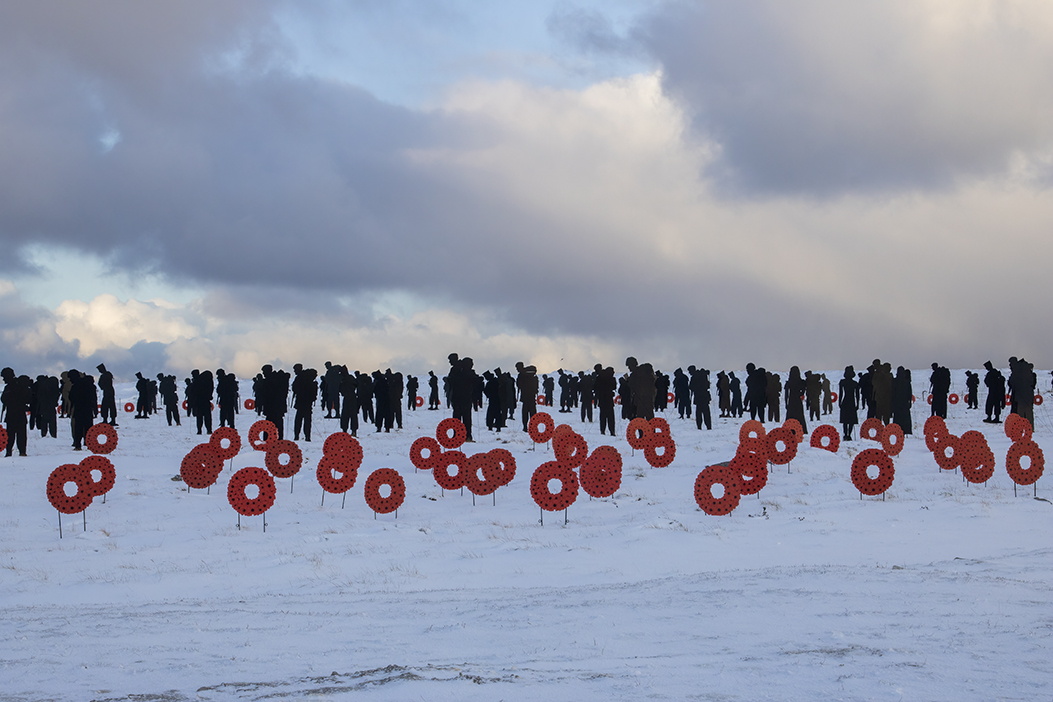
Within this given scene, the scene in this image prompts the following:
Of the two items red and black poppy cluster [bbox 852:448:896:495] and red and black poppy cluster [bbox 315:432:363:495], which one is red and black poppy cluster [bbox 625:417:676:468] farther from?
red and black poppy cluster [bbox 315:432:363:495]

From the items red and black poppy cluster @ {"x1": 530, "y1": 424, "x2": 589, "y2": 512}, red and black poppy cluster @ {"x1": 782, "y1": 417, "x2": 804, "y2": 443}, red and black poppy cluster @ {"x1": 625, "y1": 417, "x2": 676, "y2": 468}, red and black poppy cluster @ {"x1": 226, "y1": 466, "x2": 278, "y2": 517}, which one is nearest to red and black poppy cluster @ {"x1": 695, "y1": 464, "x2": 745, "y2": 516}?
red and black poppy cluster @ {"x1": 530, "y1": 424, "x2": 589, "y2": 512}

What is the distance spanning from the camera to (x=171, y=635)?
6543mm

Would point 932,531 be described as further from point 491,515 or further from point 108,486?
point 108,486

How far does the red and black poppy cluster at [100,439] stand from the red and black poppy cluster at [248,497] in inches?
293

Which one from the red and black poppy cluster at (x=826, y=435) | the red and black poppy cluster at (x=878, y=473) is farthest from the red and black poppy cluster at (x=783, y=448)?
the red and black poppy cluster at (x=826, y=435)

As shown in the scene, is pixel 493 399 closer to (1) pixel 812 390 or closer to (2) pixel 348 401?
(2) pixel 348 401

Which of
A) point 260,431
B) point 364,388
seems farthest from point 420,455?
point 364,388

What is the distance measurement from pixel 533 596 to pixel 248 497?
601 cm

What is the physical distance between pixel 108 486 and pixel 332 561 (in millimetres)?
5357

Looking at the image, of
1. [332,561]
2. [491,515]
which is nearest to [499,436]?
[491,515]

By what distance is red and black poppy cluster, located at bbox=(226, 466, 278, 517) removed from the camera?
39.0 feet

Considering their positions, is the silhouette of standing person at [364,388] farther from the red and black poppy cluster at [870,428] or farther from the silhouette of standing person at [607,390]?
the red and black poppy cluster at [870,428]

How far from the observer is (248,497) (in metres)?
12.0

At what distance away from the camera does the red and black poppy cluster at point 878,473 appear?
13.0 metres
